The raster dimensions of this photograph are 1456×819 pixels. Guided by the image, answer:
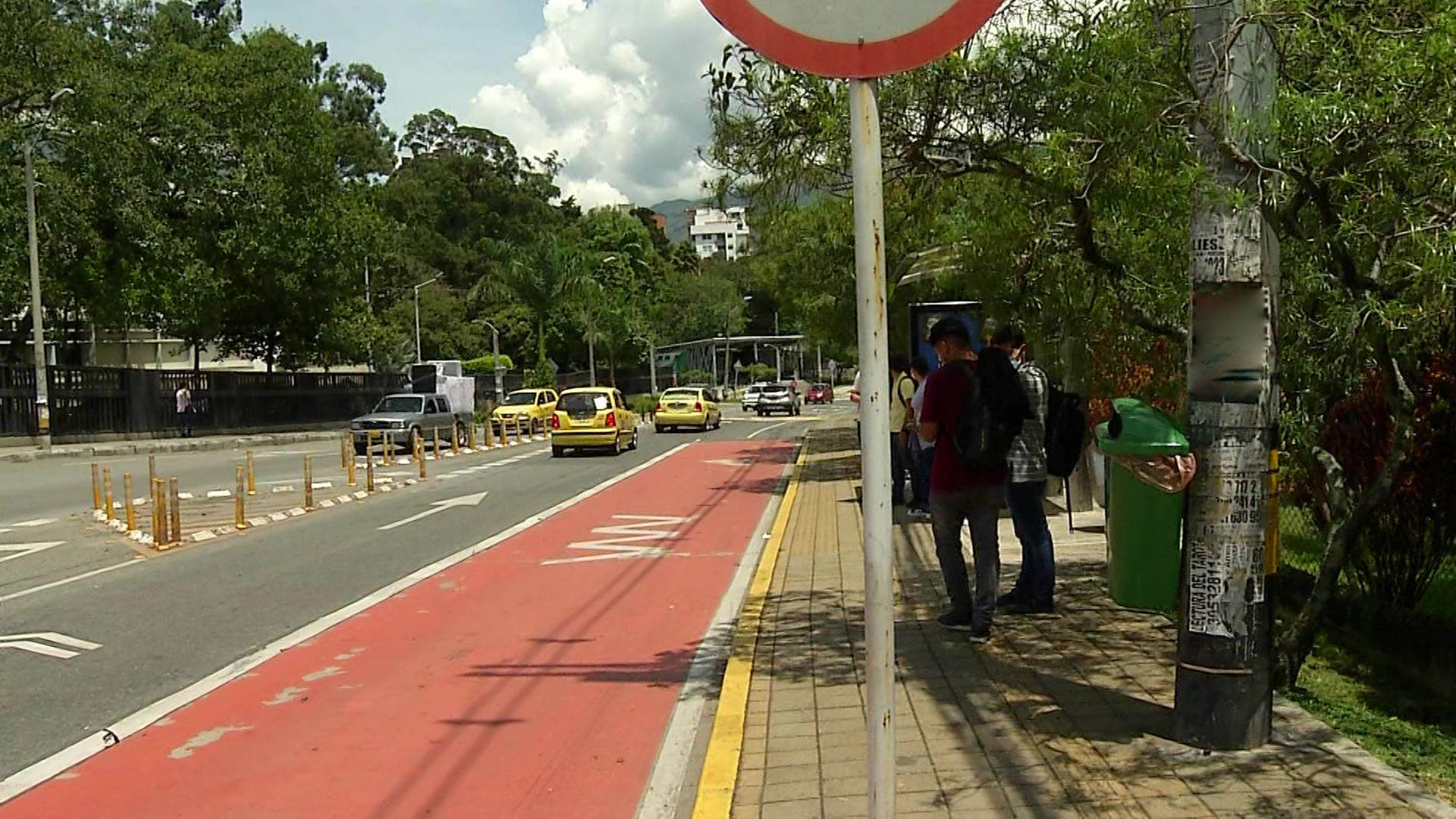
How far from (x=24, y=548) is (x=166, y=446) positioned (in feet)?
75.0

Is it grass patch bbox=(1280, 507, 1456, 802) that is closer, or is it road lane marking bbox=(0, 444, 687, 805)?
grass patch bbox=(1280, 507, 1456, 802)

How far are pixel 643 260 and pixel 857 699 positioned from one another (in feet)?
254

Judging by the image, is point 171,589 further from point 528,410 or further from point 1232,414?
point 528,410

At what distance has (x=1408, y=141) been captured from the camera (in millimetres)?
4441

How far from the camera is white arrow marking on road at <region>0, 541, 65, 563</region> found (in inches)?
524

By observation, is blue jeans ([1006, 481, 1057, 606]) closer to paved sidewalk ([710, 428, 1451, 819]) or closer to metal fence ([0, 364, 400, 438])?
paved sidewalk ([710, 428, 1451, 819])

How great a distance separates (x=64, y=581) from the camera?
11422 millimetres

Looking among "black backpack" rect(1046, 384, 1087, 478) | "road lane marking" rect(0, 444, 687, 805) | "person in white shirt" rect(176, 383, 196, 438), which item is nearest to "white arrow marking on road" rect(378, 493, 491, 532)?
"road lane marking" rect(0, 444, 687, 805)

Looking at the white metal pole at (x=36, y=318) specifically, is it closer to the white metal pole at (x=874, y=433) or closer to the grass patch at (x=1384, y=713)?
the grass patch at (x=1384, y=713)

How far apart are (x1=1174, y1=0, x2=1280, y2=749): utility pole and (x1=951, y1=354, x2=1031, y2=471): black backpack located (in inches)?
77.0

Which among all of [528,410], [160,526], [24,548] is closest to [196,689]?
[160,526]

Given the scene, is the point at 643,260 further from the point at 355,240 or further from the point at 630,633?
the point at 630,633

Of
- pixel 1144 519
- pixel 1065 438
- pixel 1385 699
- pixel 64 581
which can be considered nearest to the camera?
pixel 1144 519

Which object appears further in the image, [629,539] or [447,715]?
[629,539]
